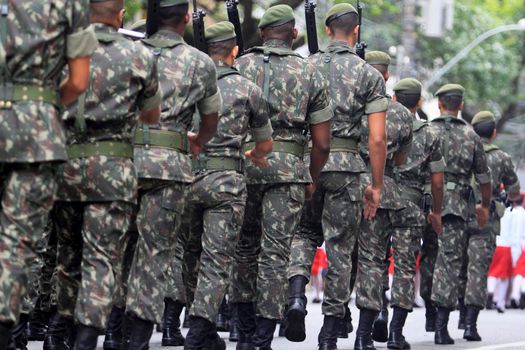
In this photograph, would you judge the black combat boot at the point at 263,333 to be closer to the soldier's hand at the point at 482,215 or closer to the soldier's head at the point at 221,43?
the soldier's head at the point at 221,43

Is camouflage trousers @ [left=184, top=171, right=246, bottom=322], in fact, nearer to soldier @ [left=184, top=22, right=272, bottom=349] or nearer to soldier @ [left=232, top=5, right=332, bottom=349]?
soldier @ [left=184, top=22, right=272, bottom=349]

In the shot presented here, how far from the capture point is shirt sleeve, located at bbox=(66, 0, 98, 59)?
24.0 feet

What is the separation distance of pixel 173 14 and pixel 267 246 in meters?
2.01

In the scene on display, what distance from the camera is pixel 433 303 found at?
14.1 metres

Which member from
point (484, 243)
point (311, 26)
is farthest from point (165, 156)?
point (484, 243)

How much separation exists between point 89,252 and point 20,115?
108cm

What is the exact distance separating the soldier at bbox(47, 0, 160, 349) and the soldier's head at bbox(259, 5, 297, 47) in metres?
2.57

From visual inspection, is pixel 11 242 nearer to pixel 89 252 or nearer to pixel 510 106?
pixel 89 252

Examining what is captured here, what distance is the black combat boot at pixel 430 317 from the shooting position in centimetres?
1516

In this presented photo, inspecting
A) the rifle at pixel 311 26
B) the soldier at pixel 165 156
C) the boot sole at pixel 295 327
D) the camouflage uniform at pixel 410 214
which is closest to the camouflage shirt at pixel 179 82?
the soldier at pixel 165 156

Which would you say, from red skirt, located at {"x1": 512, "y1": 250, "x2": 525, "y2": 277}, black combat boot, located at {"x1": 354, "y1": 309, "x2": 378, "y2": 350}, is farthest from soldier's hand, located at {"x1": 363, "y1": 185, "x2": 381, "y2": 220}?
red skirt, located at {"x1": 512, "y1": 250, "x2": 525, "y2": 277}

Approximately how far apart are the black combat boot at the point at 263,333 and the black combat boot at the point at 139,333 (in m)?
1.83

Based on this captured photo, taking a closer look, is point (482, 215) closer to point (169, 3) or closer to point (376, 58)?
point (376, 58)

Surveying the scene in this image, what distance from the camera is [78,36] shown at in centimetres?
731
